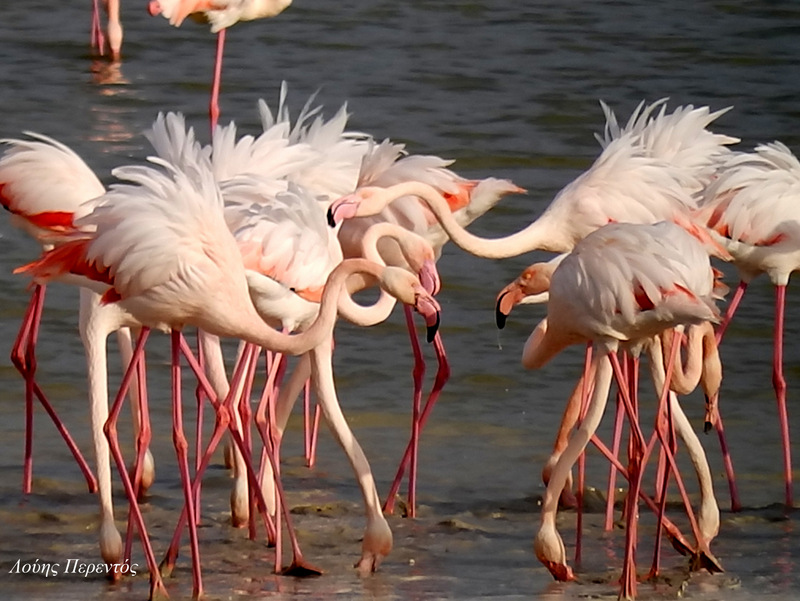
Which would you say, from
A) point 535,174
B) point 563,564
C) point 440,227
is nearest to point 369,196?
point 440,227

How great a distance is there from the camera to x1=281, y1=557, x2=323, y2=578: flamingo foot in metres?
5.35

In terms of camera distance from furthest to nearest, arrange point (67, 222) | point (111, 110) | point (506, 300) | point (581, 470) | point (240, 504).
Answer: point (111, 110)
point (581, 470)
point (67, 222)
point (240, 504)
point (506, 300)

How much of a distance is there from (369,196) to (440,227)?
2.19ft

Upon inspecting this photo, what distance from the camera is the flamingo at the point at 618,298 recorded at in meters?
5.30

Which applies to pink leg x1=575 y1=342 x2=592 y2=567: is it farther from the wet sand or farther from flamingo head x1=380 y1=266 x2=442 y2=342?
flamingo head x1=380 y1=266 x2=442 y2=342

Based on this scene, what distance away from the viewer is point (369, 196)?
6.06m

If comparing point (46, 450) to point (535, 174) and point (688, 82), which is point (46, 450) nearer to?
point (535, 174)

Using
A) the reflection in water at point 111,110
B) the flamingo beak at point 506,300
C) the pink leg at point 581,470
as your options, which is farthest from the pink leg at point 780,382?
the reflection in water at point 111,110

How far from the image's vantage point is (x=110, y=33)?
45.2 ft

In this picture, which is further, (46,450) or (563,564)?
(46,450)

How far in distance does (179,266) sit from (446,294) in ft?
12.6

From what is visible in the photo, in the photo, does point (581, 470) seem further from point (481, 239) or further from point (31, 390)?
point (31, 390)

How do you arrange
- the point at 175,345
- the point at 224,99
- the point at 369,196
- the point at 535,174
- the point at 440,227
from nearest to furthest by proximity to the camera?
the point at 175,345 < the point at 369,196 < the point at 440,227 < the point at 535,174 < the point at 224,99

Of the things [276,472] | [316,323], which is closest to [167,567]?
[276,472]
